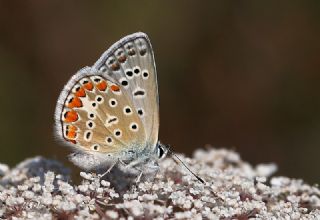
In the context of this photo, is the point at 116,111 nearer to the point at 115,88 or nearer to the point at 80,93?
the point at 115,88

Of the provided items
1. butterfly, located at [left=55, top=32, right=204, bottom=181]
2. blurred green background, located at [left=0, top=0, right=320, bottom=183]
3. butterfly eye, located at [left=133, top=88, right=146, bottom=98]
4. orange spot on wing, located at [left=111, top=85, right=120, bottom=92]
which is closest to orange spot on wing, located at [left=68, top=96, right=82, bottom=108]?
butterfly, located at [left=55, top=32, right=204, bottom=181]

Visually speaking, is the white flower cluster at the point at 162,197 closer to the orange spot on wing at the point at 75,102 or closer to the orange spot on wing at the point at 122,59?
the orange spot on wing at the point at 75,102

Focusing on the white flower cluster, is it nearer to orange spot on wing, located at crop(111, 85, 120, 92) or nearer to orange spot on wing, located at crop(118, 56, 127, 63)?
orange spot on wing, located at crop(111, 85, 120, 92)

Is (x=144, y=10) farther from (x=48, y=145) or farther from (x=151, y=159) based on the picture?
(x=151, y=159)

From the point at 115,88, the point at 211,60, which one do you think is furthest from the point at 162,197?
the point at 211,60

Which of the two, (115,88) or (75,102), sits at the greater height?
(115,88)

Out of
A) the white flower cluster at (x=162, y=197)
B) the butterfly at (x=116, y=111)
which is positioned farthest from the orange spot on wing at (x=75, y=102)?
the white flower cluster at (x=162, y=197)

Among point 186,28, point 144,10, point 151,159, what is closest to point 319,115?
point 186,28
